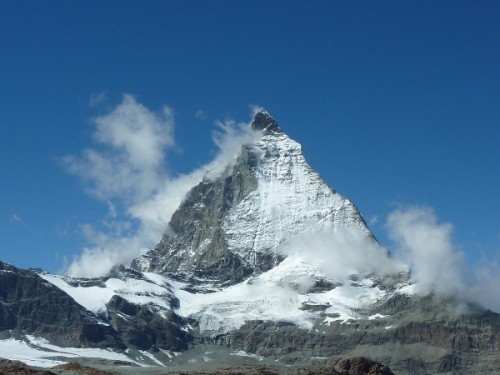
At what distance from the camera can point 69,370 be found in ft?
629

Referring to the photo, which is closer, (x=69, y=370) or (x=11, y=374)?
(x=11, y=374)

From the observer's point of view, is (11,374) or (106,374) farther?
(106,374)

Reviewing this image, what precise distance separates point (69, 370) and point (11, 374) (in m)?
28.5

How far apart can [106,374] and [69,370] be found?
33.5 ft

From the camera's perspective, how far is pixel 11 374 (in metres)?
164

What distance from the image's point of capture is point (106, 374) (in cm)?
18625

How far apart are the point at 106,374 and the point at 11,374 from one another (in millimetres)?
26335

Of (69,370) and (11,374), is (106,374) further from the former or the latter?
(11,374)

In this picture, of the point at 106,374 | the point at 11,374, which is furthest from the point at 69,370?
the point at 11,374
